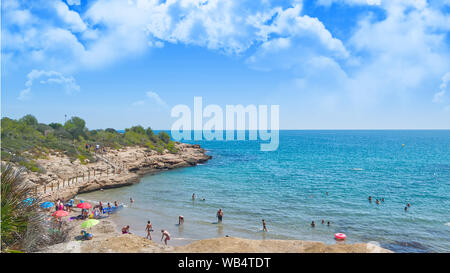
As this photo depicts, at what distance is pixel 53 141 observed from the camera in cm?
4262

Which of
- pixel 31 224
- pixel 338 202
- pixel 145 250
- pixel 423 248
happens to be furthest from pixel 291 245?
pixel 338 202

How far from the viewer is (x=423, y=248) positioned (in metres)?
17.2

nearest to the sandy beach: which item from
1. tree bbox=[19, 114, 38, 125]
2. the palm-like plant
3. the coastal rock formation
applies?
the palm-like plant

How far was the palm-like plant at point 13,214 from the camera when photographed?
7.40 meters

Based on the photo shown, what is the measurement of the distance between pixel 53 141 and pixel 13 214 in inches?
1608

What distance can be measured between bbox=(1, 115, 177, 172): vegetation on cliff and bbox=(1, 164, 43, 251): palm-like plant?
23681mm

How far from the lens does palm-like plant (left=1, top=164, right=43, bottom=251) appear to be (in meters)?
7.40

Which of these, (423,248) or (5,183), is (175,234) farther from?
(423,248)

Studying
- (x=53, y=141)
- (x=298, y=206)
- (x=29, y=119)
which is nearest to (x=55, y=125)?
(x=29, y=119)

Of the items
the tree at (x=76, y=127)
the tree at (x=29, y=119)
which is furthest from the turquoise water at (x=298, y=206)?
the tree at (x=29, y=119)

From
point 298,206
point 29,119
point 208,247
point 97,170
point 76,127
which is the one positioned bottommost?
point 298,206

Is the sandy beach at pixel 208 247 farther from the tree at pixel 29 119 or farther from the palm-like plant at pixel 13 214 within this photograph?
the tree at pixel 29 119

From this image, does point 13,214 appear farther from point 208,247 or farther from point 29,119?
point 29,119

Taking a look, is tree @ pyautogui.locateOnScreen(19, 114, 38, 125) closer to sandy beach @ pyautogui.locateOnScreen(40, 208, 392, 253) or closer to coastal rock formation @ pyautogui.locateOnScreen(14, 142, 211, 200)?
coastal rock formation @ pyautogui.locateOnScreen(14, 142, 211, 200)
